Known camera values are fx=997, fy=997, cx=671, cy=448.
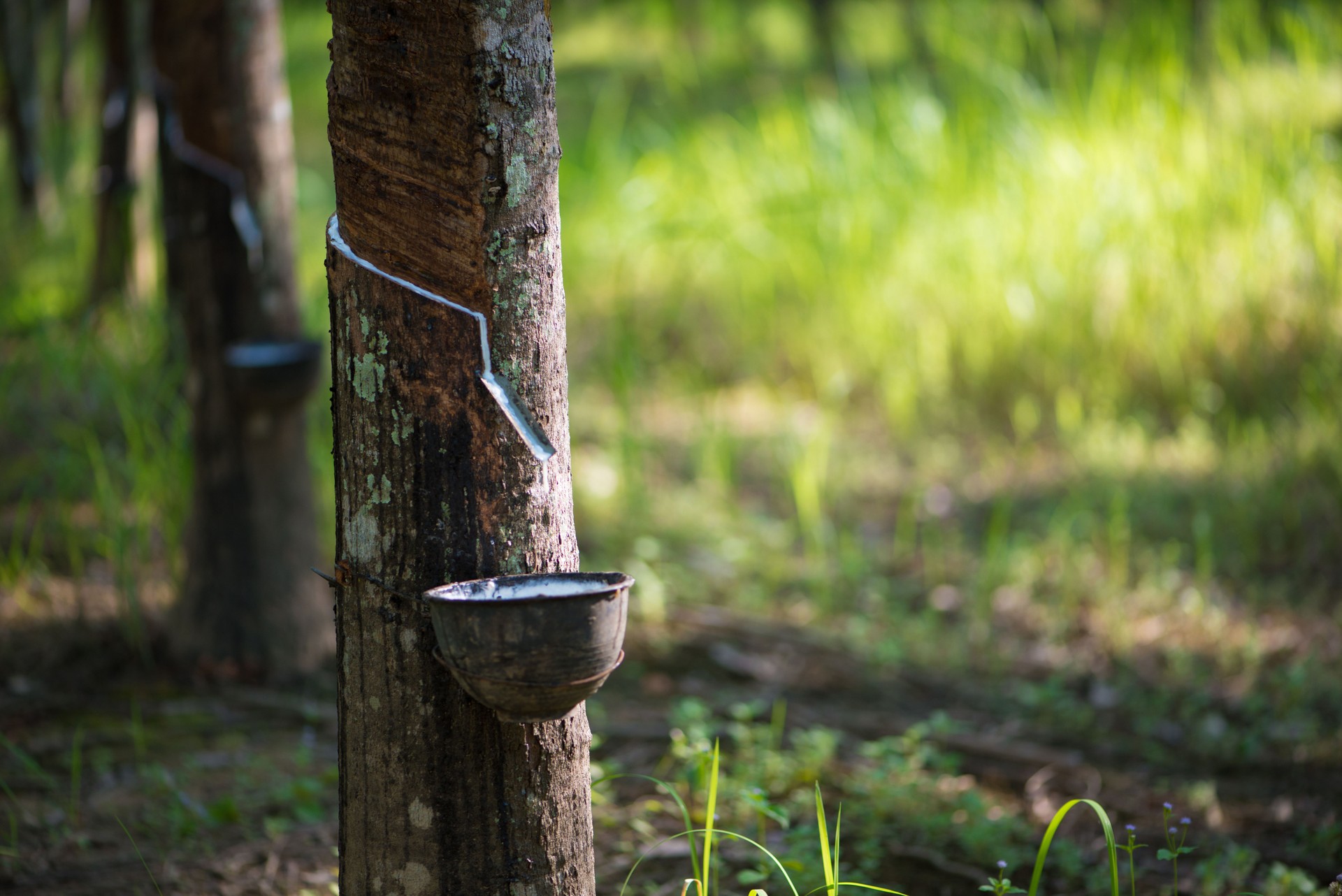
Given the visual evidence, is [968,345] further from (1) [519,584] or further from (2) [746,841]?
(1) [519,584]

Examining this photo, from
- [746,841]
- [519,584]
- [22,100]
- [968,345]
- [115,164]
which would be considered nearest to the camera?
[519,584]

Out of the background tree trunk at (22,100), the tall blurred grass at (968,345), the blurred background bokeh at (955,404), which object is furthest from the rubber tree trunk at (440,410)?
the background tree trunk at (22,100)

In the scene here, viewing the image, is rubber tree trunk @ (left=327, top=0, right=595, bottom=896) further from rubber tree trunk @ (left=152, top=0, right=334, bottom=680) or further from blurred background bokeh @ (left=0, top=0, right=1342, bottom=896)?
rubber tree trunk @ (left=152, top=0, right=334, bottom=680)

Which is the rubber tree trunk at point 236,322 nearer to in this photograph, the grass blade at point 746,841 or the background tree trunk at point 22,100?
the grass blade at point 746,841

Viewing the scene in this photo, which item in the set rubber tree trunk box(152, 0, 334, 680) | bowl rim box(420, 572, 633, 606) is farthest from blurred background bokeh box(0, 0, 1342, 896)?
bowl rim box(420, 572, 633, 606)

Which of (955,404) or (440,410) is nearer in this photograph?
(440,410)

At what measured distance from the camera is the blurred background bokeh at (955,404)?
8.74 feet

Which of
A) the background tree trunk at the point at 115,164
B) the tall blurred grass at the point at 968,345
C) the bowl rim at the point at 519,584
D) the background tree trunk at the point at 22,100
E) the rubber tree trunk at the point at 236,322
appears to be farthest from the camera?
the background tree trunk at the point at 22,100

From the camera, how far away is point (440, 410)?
3.89 feet

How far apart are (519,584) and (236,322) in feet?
5.65

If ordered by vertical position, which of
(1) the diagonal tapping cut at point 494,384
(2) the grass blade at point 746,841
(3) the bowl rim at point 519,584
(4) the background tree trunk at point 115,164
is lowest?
(2) the grass blade at point 746,841

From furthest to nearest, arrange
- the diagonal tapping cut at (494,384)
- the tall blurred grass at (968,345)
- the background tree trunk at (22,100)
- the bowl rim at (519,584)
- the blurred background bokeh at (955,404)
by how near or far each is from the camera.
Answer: the background tree trunk at (22,100) → the tall blurred grass at (968,345) → the blurred background bokeh at (955,404) → the diagonal tapping cut at (494,384) → the bowl rim at (519,584)

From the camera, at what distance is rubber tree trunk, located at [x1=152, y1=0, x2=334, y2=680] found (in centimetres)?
250

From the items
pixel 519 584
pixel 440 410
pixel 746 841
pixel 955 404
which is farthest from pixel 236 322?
pixel 955 404
